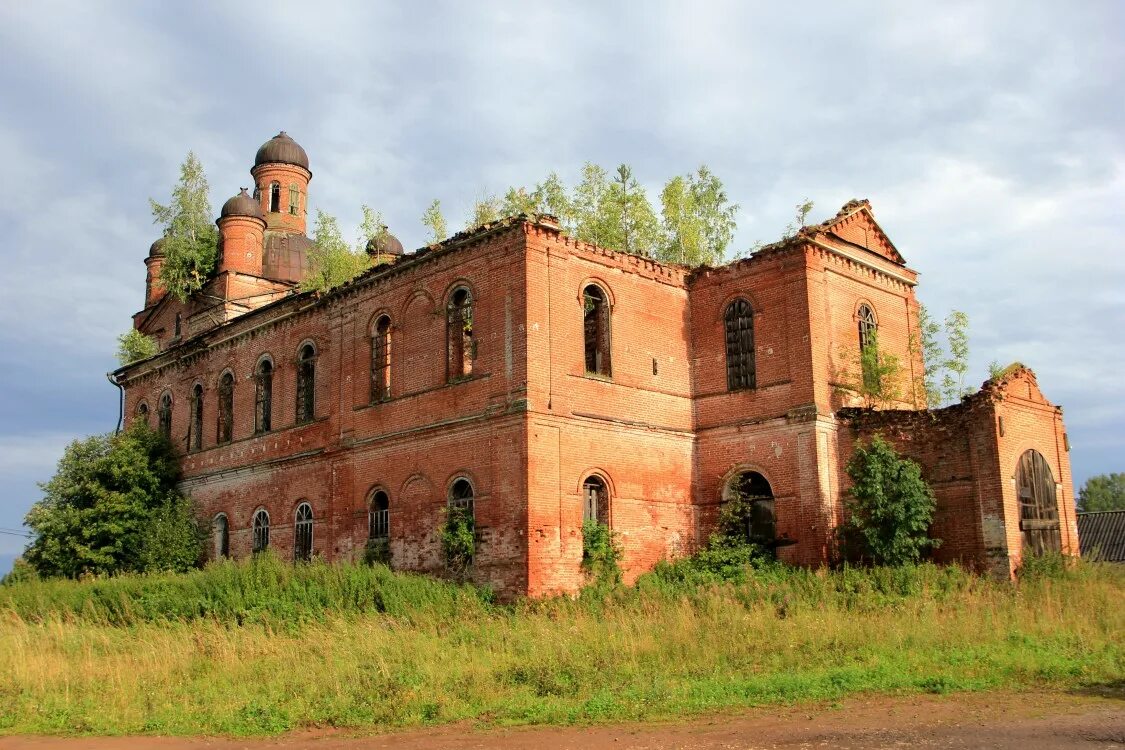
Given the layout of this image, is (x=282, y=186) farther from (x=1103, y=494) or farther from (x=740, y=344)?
(x=1103, y=494)

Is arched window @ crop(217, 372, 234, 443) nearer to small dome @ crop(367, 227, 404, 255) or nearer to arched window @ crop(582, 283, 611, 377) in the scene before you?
small dome @ crop(367, 227, 404, 255)

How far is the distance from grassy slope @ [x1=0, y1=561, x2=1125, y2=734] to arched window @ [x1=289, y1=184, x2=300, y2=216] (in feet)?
67.8

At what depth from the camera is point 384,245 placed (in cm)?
3412

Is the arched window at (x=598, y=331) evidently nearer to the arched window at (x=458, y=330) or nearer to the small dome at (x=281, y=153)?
the arched window at (x=458, y=330)

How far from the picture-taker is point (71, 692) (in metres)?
13.0

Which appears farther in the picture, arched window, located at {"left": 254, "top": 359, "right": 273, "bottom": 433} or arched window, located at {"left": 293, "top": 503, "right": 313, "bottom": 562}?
arched window, located at {"left": 254, "top": 359, "right": 273, "bottom": 433}

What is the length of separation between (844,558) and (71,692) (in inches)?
478

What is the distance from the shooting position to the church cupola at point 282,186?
36.9 m

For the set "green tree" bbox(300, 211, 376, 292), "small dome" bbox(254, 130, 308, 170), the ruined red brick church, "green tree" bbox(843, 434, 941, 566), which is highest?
"small dome" bbox(254, 130, 308, 170)

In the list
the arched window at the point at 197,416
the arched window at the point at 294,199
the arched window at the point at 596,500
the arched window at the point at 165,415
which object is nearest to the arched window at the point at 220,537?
the arched window at the point at 197,416

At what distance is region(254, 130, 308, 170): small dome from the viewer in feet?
122

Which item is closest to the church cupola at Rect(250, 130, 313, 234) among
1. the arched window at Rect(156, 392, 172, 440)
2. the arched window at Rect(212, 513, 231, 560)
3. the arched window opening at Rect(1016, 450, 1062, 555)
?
the arched window at Rect(156, 392, 172, 440)

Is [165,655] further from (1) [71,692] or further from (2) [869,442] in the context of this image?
(2) [869,442]

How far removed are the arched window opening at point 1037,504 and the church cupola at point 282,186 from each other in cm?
2581
